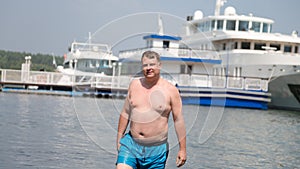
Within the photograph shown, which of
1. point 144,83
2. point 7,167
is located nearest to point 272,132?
point 7,167

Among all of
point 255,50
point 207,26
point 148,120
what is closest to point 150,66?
point 148,120

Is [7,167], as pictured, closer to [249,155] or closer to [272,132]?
[249,155]

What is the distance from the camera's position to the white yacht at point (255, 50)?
113ft

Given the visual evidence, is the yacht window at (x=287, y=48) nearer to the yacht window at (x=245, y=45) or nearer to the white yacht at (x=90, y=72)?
the yacht window at (x=245, y=45)

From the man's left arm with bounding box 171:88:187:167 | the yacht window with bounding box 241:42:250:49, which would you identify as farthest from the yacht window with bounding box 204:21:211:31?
the man's left arm with bounding box 171:88:187:167

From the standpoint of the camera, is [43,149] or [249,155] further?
[249,155]

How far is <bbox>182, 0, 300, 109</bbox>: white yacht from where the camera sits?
113ft

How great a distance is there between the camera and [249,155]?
1199 centimetres

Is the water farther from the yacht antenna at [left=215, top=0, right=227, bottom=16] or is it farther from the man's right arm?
the yacht antenna at [left=215, top=0, right=227, bottom=16]

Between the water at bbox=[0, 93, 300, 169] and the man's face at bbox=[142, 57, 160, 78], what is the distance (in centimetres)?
143

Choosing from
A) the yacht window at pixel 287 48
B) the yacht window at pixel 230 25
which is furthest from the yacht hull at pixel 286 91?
the yacht window at pixel 230 25

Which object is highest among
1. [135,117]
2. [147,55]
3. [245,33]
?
[245,33]

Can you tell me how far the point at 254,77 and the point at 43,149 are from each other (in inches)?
1049

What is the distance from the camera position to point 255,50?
1578 inches
